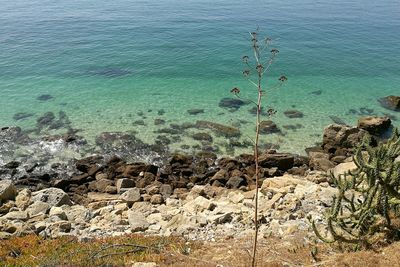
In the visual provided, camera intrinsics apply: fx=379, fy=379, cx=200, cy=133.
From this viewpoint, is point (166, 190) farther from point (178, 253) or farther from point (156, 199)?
point (178, 253)

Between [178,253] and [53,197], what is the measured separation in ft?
36.3

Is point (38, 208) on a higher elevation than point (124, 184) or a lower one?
higher

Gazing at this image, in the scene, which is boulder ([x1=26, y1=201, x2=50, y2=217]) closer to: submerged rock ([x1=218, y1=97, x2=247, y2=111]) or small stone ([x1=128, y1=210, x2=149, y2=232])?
small stone ([x1=128, y1=210, x2=149, y2=232])

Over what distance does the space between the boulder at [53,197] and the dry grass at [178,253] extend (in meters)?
5.30

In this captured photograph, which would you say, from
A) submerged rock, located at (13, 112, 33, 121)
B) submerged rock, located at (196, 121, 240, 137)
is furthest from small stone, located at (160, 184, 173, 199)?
submerged rock, located at (13, 112, 33, 121)

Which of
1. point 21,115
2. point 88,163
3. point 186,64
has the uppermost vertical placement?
point 186,64

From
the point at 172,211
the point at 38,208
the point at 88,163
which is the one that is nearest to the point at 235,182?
the point at 172,211

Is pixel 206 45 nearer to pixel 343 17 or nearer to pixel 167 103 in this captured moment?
pixel 167 103

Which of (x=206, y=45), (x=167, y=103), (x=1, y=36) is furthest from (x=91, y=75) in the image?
(x=1, y=36)

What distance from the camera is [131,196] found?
21.5 m

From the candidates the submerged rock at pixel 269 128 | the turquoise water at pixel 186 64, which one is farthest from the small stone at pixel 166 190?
the submerged rock at pixel 269 128

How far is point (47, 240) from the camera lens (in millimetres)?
15984

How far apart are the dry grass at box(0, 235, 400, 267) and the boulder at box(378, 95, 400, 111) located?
2778 centimetres

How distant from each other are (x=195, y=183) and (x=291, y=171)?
21.5 ft
